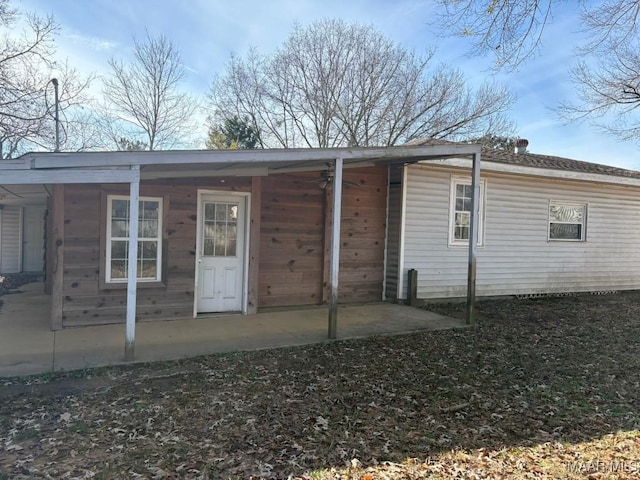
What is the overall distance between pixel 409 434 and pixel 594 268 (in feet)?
33.4

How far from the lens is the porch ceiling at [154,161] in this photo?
13.6ft

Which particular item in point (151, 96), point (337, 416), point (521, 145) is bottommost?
point (337, 416)

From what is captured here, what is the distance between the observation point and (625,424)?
3.66 meters

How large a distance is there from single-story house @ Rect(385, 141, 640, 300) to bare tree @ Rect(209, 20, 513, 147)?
469 inches

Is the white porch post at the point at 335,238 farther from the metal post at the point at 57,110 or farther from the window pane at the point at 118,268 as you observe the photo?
the metal post at the point at 57,110

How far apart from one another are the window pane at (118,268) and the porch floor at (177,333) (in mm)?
764

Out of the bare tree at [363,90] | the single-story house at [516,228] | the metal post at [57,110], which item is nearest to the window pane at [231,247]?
the single-story house at [516,228]

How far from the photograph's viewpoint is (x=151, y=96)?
21.5 meters

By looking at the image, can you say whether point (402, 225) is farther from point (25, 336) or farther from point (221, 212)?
point (25, 336)

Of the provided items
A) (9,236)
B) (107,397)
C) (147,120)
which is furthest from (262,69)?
(107,397)

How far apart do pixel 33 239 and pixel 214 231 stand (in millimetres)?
10772

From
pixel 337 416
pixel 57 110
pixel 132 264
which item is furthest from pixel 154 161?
Result: pixel 57 110

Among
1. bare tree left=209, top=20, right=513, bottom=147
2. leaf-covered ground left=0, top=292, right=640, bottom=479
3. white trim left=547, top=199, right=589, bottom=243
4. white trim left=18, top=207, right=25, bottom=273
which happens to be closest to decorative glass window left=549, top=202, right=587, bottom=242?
white trim left=547, top=199, right=589, bottom=243

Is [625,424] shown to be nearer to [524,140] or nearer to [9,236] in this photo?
[524,140]
